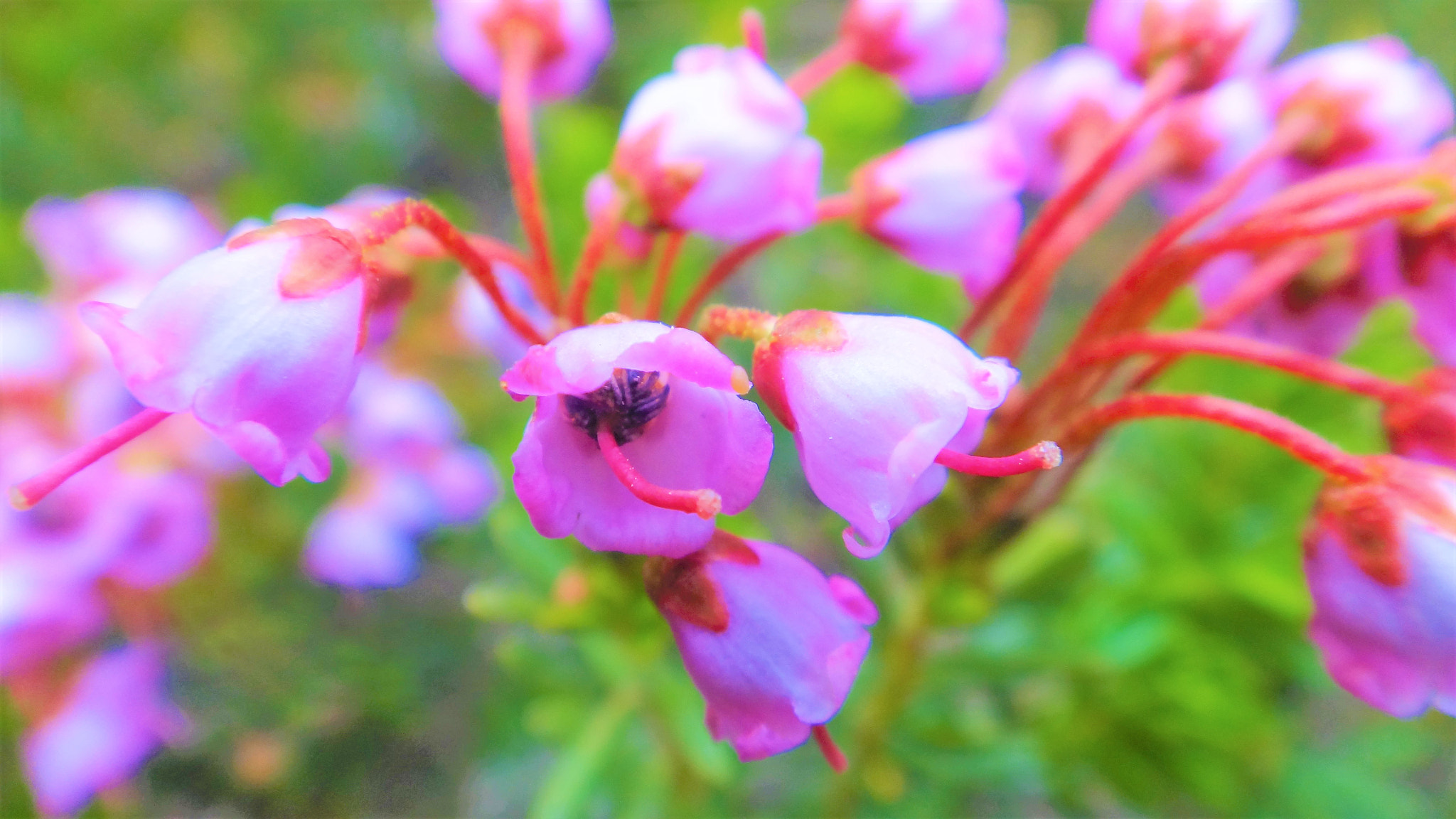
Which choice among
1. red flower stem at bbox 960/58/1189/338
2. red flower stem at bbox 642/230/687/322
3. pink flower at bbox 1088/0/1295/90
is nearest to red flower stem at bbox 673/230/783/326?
red flower stem at bbox 642/230/687/322

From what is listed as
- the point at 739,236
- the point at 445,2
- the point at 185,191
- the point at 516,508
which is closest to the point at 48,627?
the point at 516,508

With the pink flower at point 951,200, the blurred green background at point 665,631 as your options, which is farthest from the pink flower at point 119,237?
the pink flower at point 951,200

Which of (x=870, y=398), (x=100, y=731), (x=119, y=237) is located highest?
(x=870, y=398)

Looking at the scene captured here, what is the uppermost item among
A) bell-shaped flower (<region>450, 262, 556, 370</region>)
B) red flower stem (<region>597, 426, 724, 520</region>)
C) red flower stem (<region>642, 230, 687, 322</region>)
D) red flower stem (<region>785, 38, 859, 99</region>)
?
red flower stem (<region>785, 38, 859, 99</region>)

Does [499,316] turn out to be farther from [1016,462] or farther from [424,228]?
[1016,462]

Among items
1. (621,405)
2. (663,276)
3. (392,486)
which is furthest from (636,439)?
(392,486)

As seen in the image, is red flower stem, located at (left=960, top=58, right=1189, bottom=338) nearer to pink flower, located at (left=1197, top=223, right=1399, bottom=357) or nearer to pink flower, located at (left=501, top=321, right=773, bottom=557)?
pink flower, located at (left=1197, top=223, right=1399, bottom=357)
